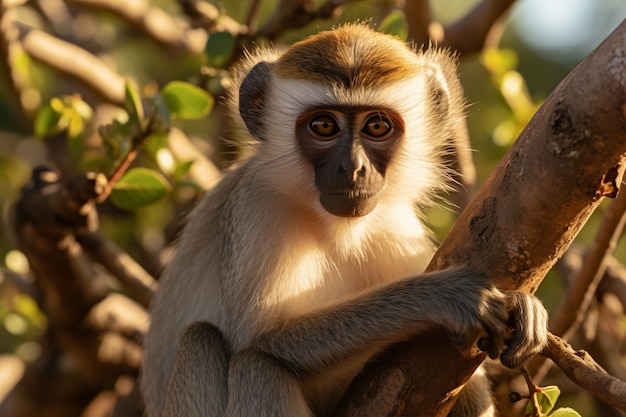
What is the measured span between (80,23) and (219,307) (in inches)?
208

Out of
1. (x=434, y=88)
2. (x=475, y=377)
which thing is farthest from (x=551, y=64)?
(x=475, y=377)

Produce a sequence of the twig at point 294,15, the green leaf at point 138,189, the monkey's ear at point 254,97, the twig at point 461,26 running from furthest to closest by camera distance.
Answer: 1. the twig at point 461,26
2. the twig at point 294,15
3. the monkey's ear at point 254,97
4. the green leaf at point 138,189

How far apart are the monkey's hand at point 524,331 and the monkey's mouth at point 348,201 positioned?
106cm

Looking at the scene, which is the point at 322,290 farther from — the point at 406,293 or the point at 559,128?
the point at 559,128

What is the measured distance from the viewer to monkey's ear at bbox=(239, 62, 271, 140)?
5.29 m

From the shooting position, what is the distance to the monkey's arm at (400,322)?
12.5 feet

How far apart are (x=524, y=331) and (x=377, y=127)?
150 centimetres

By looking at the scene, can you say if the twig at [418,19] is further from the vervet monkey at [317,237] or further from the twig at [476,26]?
the vervet monkey at [317,237]

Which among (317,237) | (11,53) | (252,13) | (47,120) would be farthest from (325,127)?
(11,53)

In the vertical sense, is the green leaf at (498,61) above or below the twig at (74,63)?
above

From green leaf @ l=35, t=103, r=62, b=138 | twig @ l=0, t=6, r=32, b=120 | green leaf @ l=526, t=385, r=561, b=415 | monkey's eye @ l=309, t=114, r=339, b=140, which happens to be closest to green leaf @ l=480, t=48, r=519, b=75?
monkey's eye @ l=309, t=114, r=339, b=140

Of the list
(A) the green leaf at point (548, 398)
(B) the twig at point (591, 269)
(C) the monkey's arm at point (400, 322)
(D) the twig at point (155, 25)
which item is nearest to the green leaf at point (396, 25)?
(B) the twig at point (591, 269)

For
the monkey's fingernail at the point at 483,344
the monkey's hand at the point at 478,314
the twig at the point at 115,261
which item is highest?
the monkey's hand at the point at 478,314

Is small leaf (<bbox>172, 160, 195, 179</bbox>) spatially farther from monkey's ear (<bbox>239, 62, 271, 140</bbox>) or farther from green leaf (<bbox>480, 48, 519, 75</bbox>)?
green leaf (<bbox>480, 48, 519, 75</bbox>)
